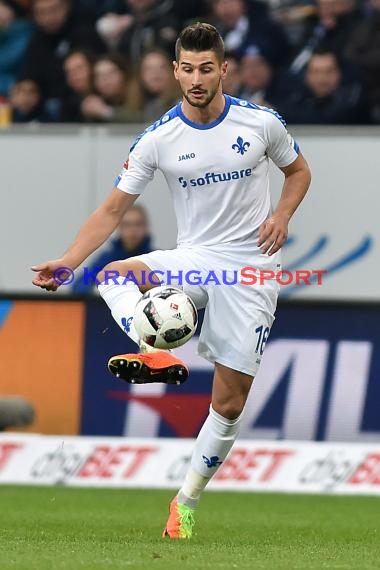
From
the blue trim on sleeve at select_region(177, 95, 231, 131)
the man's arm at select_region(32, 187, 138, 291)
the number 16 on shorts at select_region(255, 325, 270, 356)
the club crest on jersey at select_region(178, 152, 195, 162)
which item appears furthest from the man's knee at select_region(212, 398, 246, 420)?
the blue trim on sleeve at select_region(177, 95, 231, 131)

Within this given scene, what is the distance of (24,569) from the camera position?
5871 millimetres

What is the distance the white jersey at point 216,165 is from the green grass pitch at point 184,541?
170 centimetres

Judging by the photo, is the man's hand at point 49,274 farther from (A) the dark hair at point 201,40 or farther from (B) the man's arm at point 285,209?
(A) the dark hair at point 201,40

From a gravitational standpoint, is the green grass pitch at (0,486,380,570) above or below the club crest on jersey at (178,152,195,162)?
below

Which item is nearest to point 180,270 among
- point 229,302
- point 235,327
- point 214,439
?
point 229,302

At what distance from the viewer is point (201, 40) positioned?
712 cm

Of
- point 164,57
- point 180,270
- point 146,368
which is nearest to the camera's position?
point 146,368

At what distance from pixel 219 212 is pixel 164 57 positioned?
524cm

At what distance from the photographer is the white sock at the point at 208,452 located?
299 inches

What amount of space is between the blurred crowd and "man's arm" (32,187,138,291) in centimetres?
512

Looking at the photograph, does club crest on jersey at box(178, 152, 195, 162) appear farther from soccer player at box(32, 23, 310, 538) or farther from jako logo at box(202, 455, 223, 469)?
jako logo at box(202, 455, 223, 469)

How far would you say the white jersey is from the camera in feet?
24.3

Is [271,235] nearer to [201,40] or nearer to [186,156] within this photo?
[186,156]

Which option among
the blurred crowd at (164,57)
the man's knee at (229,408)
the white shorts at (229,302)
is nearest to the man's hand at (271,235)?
the white shorts at (229,302)
